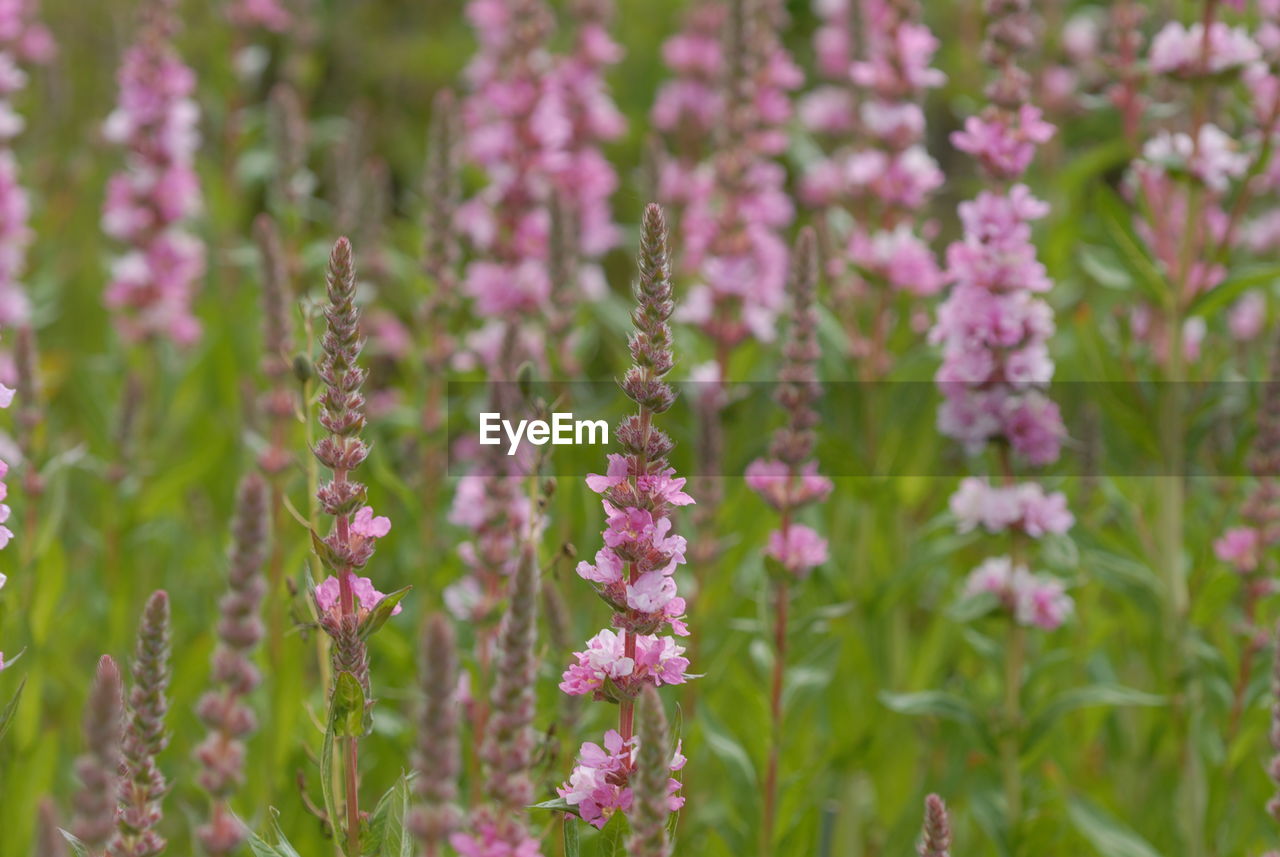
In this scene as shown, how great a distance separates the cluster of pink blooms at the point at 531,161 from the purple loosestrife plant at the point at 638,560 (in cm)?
268

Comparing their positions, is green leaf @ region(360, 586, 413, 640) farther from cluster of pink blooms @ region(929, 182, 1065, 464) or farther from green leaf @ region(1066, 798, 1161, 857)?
Result: green leaf @ region(1066, 798, 1161, 857)

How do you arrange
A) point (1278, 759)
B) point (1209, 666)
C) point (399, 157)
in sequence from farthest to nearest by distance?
1. point (399, 157)
2. point (1209, 666)
3. point (1278, 759)

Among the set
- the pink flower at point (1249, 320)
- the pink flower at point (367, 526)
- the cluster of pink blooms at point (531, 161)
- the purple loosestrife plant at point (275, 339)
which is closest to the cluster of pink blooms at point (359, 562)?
the pink flower at point (367, 526)

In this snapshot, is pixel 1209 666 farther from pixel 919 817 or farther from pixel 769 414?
pixel 769 414

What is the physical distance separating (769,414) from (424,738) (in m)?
4.04

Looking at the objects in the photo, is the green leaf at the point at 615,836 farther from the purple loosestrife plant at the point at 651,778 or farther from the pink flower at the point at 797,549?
the pink flower at the point at 797,549

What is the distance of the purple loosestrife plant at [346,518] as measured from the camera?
2.16 metres

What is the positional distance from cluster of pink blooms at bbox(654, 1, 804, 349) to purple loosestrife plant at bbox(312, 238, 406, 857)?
105 inches

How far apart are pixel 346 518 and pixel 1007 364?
1.91m

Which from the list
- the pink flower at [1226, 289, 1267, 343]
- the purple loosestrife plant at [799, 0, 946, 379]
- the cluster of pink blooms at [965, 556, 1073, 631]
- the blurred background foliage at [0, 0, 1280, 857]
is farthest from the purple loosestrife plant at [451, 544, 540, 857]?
the pink flower at [1226, 289, 1267, 343]

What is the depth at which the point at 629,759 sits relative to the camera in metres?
Answer: 2.15

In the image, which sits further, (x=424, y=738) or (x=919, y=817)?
(x=919, y=817)

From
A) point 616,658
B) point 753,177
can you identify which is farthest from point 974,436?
point 753,177

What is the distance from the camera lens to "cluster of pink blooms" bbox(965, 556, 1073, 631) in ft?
11.9
